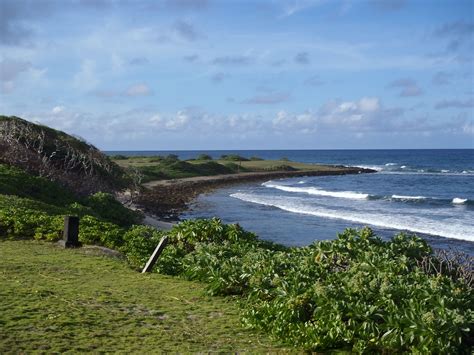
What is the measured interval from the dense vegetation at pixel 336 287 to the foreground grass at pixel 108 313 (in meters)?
0.32

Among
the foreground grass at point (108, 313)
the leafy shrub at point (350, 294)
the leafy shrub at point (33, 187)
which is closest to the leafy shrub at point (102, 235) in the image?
the foreground grass at point (108, 313)

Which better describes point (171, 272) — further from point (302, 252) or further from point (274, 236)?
point (274, 236)

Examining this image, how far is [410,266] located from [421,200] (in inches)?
1342

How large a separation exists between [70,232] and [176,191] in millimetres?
31687

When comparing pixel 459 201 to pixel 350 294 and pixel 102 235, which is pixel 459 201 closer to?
pixel 102 235

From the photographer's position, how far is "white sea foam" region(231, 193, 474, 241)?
2388 centimetres

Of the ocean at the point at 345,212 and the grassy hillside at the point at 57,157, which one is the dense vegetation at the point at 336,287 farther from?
the grassy hillside at the point at 57,157

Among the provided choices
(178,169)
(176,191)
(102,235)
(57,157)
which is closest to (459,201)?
(176,191)

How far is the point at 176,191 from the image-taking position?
43.0m

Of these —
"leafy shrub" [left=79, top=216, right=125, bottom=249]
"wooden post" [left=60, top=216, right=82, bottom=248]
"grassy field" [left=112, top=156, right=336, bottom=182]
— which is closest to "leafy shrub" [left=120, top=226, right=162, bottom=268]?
"leafy shrub" [left=79, top=216, right=125, bottom=249]

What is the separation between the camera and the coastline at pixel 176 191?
102 ft

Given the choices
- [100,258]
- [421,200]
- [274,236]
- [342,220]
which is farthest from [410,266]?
[421,200]

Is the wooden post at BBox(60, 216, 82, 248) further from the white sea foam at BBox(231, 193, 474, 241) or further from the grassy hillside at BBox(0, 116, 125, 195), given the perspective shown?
the white sea foam at BBox(231, 193, 474, 241)

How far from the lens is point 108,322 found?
20.8 feet
